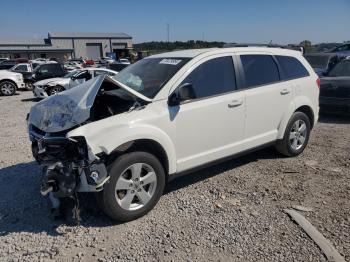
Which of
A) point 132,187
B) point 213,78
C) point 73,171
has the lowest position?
point 132,187

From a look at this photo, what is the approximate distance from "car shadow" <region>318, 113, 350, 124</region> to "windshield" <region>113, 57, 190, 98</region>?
5452mm

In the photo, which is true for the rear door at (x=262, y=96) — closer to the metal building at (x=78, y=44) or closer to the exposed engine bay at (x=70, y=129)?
the exposed engine bay at (x=70, y=129)

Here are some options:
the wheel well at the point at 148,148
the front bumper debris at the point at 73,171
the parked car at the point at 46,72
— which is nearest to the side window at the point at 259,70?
the wheel well at the point at 148,148

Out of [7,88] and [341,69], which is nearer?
[341,69]

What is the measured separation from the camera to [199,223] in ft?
12.3

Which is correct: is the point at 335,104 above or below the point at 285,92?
below

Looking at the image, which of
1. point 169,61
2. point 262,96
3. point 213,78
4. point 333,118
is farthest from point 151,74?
point 333,118

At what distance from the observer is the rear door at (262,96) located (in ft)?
15.8

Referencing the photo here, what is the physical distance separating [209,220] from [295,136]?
260 cm

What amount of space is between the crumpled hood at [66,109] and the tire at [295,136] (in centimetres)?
308

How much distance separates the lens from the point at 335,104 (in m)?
8.55

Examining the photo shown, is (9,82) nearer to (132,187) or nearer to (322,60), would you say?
(322,60)

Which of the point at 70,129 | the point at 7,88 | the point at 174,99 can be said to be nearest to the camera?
the point at 70,129

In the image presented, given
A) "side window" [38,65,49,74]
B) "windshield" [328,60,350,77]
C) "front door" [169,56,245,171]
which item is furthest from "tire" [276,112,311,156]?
"side window" [38,65,49,74]
